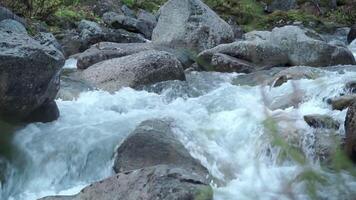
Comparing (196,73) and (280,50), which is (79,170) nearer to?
(196,73)

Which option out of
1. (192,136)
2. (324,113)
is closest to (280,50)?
(324,113)

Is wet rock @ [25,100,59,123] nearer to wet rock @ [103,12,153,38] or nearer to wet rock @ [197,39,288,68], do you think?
wet rock @ [197,39,288,68]

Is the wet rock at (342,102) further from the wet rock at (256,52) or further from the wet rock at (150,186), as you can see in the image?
the wet rock at (256,52)

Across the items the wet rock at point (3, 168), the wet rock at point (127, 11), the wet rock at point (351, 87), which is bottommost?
the wet rock at point (127, 11)

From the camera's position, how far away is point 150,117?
6598 mm

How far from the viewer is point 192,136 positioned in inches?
230

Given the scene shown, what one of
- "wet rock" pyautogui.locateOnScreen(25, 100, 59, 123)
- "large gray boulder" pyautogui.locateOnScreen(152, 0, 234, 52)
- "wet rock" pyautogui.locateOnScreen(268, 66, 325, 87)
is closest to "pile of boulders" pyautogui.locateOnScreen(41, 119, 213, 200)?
"wet rock" pyautogui.locateOnScreen(25, 100, 59, 123)

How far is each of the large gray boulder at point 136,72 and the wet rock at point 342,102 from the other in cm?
323

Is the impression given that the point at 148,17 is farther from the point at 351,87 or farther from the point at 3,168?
the point at 3,168

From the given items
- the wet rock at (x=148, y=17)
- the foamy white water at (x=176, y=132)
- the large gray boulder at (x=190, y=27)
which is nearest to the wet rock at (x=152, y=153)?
the foamy white water at (x=176, y=132)

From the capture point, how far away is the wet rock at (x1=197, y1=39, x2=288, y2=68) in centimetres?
1054

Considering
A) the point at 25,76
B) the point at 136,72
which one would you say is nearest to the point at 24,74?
the point at 25,76

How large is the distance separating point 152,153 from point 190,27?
737cm

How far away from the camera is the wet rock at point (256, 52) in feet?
34.6
